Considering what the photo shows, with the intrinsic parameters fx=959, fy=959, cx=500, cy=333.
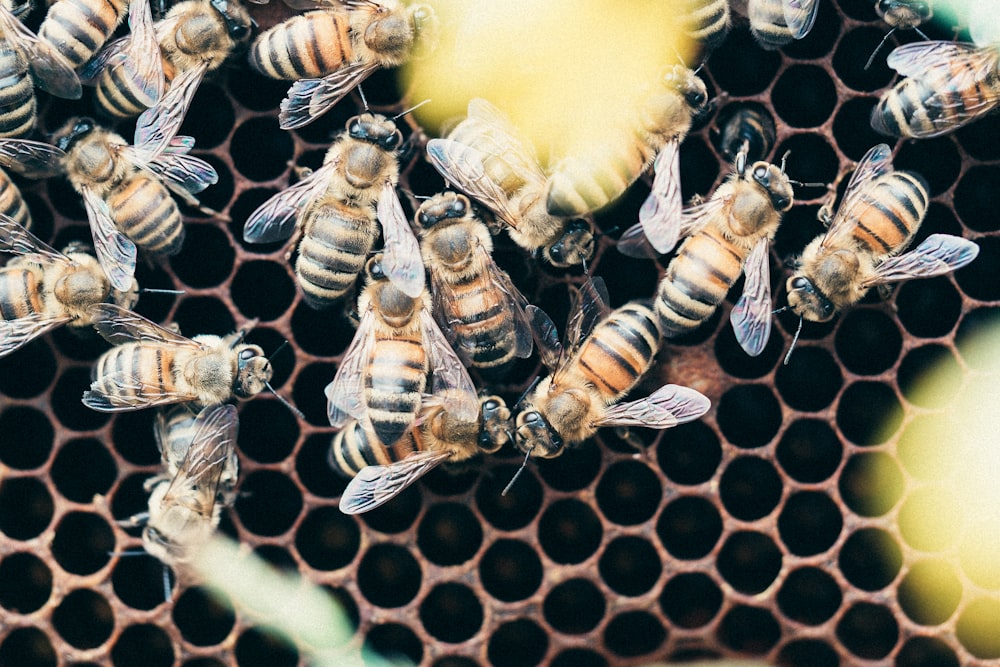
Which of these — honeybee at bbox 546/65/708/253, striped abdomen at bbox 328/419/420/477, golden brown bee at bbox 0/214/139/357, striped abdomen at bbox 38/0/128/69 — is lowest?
striped abdomen at bbox 328/419/420/477

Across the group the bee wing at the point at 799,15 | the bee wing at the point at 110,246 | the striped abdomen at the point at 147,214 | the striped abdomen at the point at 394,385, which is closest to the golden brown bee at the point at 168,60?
the striped abdomen at the point at 147,214

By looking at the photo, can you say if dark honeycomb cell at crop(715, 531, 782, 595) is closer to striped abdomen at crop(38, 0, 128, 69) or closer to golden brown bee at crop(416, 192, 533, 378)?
golden brown bee at crop(416, 192, 533, 378)

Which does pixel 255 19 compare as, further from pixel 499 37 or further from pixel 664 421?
pixel 664 421

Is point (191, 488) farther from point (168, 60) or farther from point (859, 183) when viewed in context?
point (859, 183)

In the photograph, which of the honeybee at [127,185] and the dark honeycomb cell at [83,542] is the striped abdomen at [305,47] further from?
the dark honeycomb cell at [83,542]

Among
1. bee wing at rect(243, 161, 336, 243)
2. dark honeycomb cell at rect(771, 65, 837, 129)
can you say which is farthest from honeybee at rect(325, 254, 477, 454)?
dark honeycomb cell at rect(771, 65, 837, 129)

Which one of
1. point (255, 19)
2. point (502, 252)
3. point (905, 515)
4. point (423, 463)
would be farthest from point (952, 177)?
point (255, 19)
